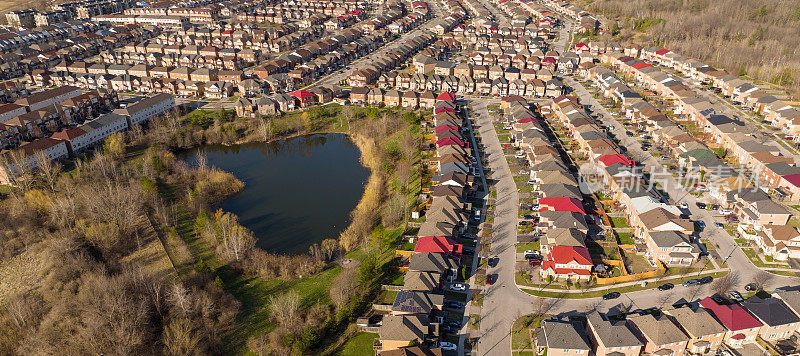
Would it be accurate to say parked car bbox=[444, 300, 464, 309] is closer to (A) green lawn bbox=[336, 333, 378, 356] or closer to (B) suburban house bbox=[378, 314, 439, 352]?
(B) suburban house bbox=[378, 314, 439, 352]

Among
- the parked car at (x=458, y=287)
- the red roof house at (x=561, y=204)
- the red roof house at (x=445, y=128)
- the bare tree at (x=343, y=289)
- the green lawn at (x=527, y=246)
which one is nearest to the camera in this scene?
the bare tree at (x=343, y=289)

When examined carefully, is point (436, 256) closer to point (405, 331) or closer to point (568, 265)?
point (405, 331)

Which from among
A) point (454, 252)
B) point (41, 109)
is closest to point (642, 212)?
point (454, 252)

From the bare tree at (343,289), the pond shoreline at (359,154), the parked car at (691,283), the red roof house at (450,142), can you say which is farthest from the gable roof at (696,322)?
the red roof house at (450,142)

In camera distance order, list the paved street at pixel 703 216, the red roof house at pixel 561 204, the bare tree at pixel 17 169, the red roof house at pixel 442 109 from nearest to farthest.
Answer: the paved street at pixel 703 216 < the red roof house at pixel 561 204 < the bare tree at pixel 17 169 < the red roof house at pixel 442 109

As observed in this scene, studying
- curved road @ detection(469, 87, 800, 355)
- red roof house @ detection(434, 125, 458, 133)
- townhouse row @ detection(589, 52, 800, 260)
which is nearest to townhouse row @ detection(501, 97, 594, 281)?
curved road @ detection(469, 87, 800, 355)

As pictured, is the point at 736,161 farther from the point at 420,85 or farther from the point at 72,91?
the point at 72,91

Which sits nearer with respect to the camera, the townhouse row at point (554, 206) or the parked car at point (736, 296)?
the parked car at point (736, 296)

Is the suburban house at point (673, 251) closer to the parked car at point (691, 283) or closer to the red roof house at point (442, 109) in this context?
the parked car at point (691, 283)

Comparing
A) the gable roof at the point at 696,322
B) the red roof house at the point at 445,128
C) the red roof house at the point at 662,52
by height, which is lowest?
the gable roof at the point at 696,322
